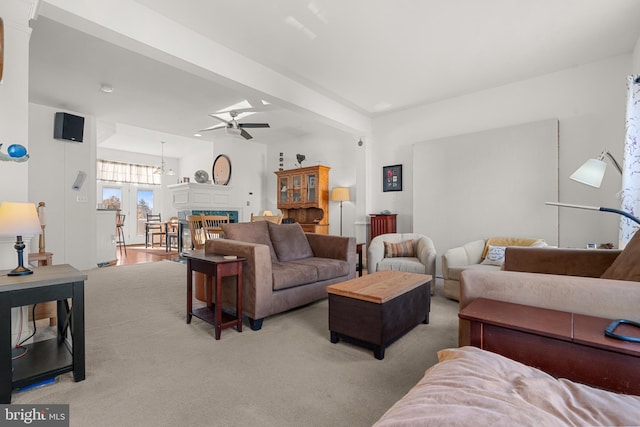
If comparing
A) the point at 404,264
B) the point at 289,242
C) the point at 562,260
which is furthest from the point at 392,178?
the point at 562,260

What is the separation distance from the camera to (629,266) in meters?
1.47

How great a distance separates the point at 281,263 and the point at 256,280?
0.69 metres

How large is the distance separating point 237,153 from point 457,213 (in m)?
5.04

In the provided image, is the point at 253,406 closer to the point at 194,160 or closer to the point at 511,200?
the point at 511,200

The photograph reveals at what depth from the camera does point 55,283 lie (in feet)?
5.44

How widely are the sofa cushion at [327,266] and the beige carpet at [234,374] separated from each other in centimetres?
43

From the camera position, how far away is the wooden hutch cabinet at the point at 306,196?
6.21m

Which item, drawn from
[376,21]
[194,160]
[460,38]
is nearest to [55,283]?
[376,21]

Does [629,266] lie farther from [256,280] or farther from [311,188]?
[311,188]

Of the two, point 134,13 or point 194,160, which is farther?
point 194,160

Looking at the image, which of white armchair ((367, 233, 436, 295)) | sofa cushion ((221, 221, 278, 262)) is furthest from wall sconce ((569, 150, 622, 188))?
Answer: sofa cushion ((221, 221, 278, 262))

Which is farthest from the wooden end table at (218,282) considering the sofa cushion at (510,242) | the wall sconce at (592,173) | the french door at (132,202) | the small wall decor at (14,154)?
the french door at (132,202)

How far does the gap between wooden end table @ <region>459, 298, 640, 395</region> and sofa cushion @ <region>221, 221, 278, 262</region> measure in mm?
2287

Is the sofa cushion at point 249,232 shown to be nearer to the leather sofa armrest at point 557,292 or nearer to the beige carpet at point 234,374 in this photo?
the beige carpet at point 234,374
